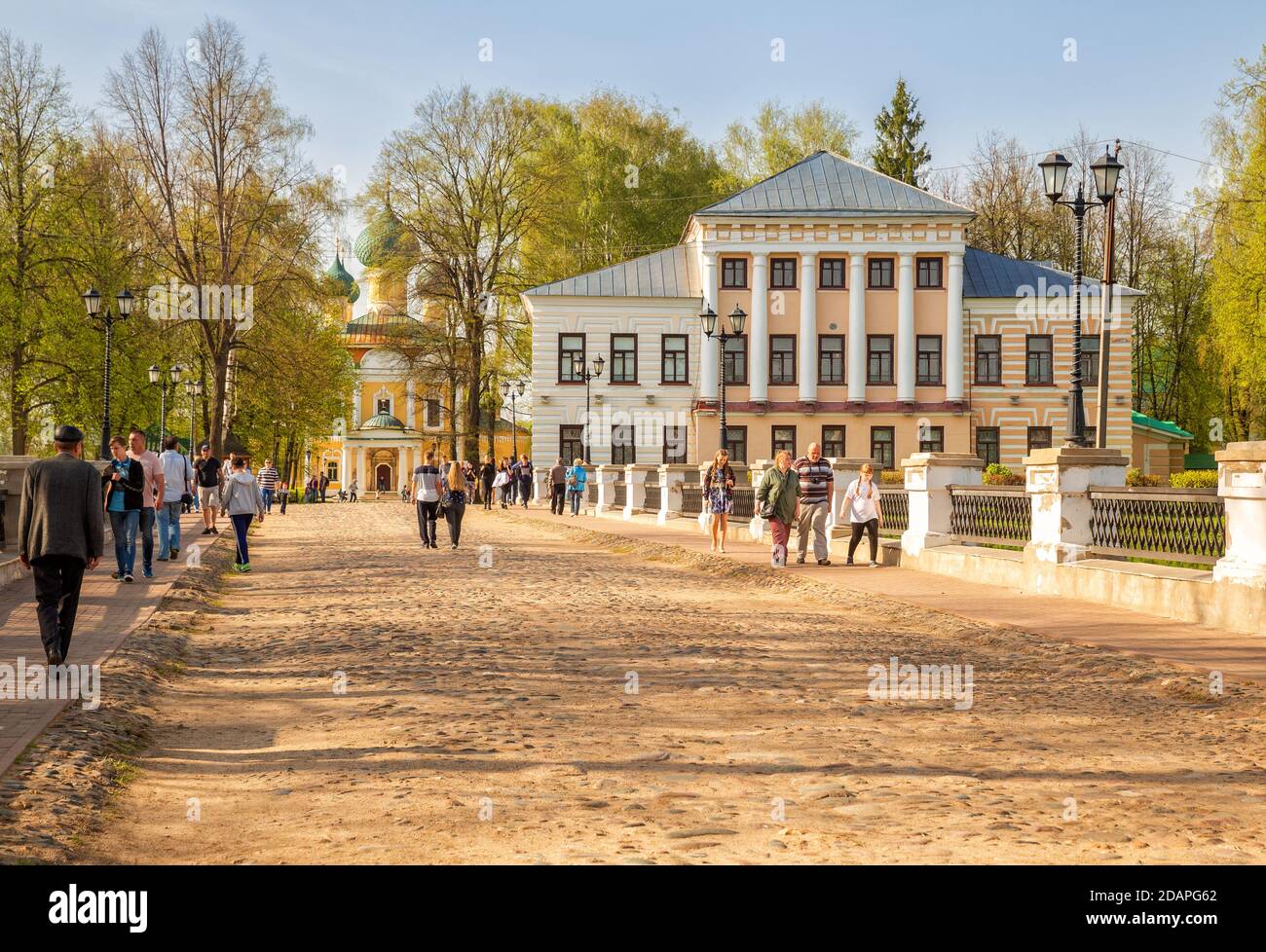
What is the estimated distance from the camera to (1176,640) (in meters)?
11.9

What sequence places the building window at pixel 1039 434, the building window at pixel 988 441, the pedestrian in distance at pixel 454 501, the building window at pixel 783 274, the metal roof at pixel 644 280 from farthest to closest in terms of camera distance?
the building window at pixel 1039 434 → the building window at pixel 988 441 → the building window at pixel 783 274 → the metal roof at pixel 644 280 → the pedestrian in distance at pixel 454 501

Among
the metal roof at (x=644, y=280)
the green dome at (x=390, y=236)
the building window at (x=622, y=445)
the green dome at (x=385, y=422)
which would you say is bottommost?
the building window at (x=622, y=445)

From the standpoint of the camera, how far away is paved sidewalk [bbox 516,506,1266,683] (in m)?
10.9

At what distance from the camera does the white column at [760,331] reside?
194 ft

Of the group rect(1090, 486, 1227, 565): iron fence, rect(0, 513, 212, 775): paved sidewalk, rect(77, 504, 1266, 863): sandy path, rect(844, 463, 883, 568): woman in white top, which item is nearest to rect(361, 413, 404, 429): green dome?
rect(0, 513, 212, 775): paved sidewalk

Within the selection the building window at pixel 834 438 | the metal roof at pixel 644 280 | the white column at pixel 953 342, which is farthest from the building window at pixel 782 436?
the white column at pixel 953 342

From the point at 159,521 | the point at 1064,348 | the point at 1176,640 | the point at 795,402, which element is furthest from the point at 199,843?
the point at 1064,348

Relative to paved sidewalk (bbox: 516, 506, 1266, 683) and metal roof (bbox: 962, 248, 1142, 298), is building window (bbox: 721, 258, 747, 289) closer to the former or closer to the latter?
metal roof (bbox: 962, 248, 1142, 298)

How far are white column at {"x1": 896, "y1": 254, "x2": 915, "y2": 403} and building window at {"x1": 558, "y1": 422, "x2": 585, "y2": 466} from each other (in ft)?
45.6

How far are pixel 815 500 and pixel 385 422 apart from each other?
79.9 m

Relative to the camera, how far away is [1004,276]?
201 feet

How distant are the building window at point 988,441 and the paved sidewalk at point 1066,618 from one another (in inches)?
1572

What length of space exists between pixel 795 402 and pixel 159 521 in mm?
41001

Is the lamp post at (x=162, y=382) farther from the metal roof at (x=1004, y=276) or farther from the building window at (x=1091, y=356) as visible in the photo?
the building window at (x=1091, y=356)
